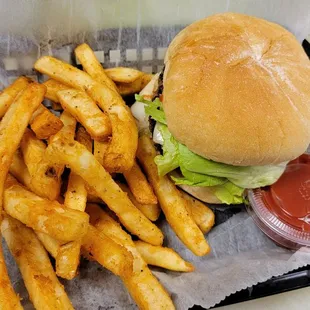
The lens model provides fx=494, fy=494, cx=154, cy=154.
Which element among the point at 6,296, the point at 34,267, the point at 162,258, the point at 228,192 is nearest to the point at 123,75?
the point at 228,192

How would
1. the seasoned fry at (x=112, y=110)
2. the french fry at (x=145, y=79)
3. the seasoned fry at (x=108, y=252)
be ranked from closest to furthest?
the seasoned fry at (x=108, y=252) < the seasoned fry at (x=112, y=110) < the french fry at (x=145, y=79)

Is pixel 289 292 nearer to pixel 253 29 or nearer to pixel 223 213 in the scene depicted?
pixel 223 213

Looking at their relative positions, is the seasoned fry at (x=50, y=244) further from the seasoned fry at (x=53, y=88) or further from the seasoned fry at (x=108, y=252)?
the seasoned fry at (x=53, y=88)

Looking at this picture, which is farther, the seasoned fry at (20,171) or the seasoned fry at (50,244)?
the seasoned fry at (20,171)

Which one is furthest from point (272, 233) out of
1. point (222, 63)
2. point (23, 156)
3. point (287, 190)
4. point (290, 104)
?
point (23, 156)

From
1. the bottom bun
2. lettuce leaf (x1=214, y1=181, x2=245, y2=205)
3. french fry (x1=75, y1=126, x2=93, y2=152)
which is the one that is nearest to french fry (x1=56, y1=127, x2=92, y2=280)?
french fry (x1=75, y1=126, x2=93, y2=152)

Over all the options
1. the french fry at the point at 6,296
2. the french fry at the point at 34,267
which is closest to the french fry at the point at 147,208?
the french fry at the point at 34,267
